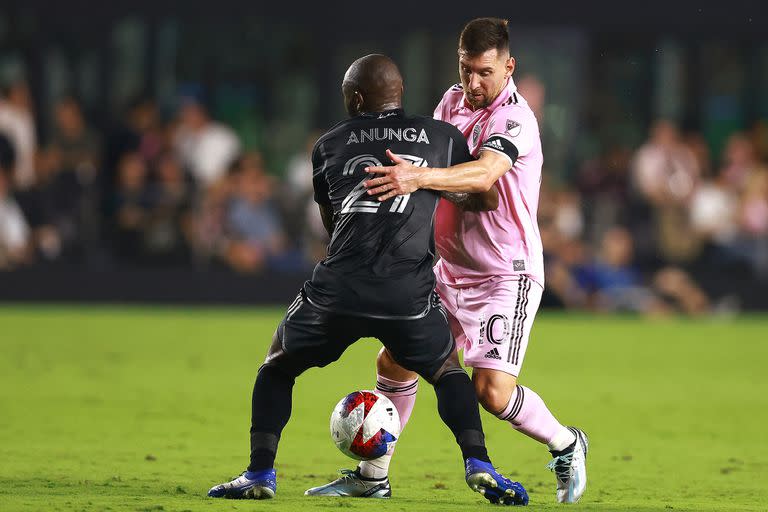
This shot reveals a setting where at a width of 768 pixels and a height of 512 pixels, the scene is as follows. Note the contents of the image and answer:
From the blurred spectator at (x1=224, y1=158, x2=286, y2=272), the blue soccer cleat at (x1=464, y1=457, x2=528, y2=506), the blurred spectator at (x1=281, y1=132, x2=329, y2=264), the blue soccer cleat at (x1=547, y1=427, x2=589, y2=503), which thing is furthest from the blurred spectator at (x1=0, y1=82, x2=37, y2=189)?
the blue soccer cleat at (x1=464, y1=457, x2=528, y2=506)

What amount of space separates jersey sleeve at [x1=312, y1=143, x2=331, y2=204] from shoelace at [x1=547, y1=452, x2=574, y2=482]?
66.7 inches

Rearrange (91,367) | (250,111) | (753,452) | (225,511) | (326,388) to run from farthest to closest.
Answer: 1. (250,111)
2. (91,367)
3. (326,388)
4. (753,452)
5. (225,511)

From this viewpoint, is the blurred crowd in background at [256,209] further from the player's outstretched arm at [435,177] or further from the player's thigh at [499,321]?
the player's outstretched arm at [435,177]

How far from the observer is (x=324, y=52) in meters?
21.6

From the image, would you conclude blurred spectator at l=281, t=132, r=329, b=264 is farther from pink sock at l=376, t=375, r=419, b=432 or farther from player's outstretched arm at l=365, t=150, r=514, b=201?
player's outstretched arm at l=365, t=150, r=514, b=201

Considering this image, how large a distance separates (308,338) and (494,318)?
3.07 ft

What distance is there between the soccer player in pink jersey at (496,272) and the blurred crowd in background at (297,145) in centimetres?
1093

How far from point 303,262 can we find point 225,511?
13027 mm

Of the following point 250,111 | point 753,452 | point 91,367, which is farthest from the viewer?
point 250,111

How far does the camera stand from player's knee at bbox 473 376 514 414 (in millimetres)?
6684

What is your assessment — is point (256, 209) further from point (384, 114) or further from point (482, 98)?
point (384, 114)

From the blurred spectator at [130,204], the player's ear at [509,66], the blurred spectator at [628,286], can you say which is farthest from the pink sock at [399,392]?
the blurred spectator at [628,286]

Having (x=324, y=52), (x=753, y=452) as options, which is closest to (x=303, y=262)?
(x=324, y=52)

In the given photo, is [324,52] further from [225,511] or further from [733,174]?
[225,511]
